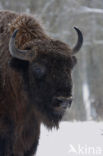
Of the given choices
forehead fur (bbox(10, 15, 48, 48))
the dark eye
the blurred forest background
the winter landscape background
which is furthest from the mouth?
the blurred forest background

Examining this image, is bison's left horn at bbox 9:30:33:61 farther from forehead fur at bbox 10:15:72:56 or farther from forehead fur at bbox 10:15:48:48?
forehead fur at bbox 10:15:48:48

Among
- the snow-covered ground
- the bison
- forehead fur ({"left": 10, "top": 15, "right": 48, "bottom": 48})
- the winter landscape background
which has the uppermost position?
forehead fur ({"left": 10, "top": 15, "right": 48, "bottom": 48})

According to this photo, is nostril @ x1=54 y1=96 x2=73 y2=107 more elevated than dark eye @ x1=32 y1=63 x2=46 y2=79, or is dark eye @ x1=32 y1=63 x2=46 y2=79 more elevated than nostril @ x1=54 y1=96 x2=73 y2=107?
dark eye @ x1=32 y1=63 x2=46 y2=79

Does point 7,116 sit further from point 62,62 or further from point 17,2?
point 17,2

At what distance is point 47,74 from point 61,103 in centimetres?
51

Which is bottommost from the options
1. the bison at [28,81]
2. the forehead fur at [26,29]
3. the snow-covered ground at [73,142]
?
the snow-covered ground at [73,142]

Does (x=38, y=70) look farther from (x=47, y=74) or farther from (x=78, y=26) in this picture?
(x=78, y=26)

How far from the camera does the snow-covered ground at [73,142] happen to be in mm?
7867

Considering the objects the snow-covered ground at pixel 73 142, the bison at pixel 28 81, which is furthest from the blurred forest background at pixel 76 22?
the bison at pixel 28 81

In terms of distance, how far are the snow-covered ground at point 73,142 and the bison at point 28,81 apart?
1153 mm

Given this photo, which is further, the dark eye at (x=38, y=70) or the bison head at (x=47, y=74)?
the dark eye at (x=38, y=70)

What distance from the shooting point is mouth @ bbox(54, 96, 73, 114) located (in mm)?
5937

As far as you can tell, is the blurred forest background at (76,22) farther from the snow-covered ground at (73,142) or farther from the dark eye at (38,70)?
the dark eye at (38,70)

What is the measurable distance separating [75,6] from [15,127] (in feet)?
50.6
